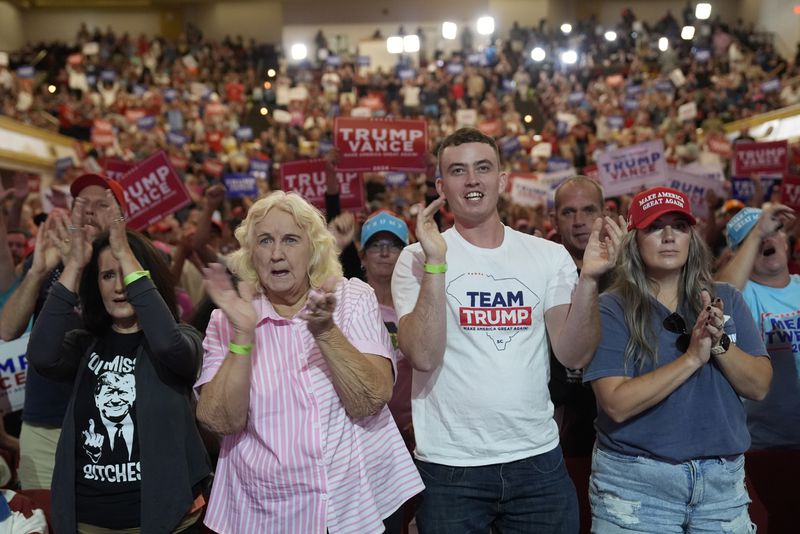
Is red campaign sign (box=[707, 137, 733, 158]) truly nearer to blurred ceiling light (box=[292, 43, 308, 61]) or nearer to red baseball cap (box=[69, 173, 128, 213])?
red baseball cap (box=[69, 173, 128, 213])

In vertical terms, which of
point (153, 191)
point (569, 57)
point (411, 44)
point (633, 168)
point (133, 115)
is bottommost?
point (153, 191)

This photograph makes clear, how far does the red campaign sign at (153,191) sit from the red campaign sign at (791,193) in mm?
4412

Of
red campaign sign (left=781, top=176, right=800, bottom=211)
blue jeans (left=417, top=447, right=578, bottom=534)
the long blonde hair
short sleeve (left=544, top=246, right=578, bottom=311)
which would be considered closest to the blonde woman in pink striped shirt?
blue jeans (left=417, top=447, right=578, bottom=534)

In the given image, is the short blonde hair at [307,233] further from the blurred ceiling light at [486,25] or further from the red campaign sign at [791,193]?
the blurred ceiling light at [486,25]

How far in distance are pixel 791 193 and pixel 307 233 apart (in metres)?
4.72

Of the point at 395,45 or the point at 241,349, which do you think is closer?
the point at 241,349

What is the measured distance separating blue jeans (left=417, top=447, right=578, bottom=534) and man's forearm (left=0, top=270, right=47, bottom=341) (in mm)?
1638

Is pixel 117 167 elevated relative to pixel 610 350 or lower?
elevated

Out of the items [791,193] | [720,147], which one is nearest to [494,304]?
[791,193]

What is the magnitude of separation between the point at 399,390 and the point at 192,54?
24519mm

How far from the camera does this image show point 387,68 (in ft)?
89.7

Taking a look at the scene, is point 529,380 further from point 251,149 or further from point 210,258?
point 251,149

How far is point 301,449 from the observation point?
2.41m

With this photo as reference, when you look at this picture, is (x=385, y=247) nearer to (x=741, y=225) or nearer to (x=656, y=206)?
(x=656, y=206)
